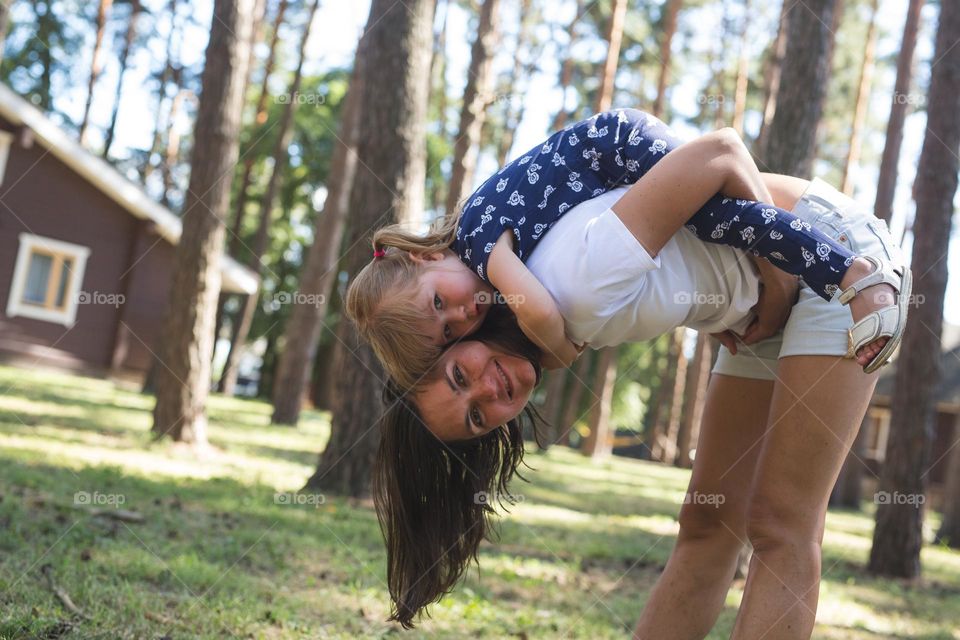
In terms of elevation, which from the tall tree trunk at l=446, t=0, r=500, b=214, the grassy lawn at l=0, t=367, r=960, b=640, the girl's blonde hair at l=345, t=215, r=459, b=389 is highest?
the tall tree trunk at l=446, t=0, r=500, b=214

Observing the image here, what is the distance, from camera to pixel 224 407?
16.9 m

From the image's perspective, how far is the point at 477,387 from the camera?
261cm

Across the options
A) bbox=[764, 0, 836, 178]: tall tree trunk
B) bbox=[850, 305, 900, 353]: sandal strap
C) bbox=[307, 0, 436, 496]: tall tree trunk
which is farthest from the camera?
bbox=[307, 0, 436, 496]: tall tree trunk

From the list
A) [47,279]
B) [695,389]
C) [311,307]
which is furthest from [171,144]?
[695,389]

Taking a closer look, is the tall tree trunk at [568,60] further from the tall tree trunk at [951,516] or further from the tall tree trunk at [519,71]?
the tall tree trunk at [951,516]

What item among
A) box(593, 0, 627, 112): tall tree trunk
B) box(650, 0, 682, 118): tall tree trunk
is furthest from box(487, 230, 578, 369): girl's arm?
box(650, 0, 682, 118): tall tree trunk

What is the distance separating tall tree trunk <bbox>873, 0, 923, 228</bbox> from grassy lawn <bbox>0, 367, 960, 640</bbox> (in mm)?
6155

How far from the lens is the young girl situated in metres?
2.34

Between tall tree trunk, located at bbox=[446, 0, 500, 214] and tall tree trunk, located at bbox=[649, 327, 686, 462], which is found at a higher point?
tall tree trunk, located at bbox=[446, 0, 500, 214]

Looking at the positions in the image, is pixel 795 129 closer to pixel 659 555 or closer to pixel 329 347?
pixel 659 555

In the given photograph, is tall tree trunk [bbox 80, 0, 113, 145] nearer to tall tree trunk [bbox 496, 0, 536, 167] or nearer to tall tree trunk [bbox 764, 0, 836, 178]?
tall tree trunk [bbox 496, 0, 536, 167]

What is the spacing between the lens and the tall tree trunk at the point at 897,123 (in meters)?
14.6

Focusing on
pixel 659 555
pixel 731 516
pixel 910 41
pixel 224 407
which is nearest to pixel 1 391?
pixel 224 407

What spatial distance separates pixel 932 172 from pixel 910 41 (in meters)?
7.88
